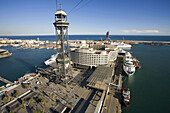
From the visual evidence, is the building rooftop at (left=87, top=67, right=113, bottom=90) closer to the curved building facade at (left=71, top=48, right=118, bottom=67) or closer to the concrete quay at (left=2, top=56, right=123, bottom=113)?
the concrete quay at (left=2, top=56, right=123, bottom=113)

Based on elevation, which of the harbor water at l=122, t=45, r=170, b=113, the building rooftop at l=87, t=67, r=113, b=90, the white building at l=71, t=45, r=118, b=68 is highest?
the white building at l=71, t=45, r=118, b=68

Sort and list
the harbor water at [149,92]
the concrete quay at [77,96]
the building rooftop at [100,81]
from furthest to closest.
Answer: the building rooftop at [100,81] < the harbor water at [149,92] < the concrete quay at [77,96]

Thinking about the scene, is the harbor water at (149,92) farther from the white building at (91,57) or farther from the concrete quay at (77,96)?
the white building at (91,57)

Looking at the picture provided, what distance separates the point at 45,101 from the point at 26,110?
844cm

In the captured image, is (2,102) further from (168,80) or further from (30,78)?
(168,80)

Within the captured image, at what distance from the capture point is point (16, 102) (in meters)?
44.1

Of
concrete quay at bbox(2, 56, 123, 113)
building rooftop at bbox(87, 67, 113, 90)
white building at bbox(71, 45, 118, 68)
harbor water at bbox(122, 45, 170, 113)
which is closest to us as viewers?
concrete quay at bbox(2, 56, 123, 113)

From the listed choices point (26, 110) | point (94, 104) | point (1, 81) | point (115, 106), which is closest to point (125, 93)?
point (115, 106)

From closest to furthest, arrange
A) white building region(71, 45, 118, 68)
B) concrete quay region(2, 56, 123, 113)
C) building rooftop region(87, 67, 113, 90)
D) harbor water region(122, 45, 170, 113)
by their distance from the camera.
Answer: concrete quay region(2, 56, 123, 113)
harbor water region(122, 45, 170, 113)
building rooftop region(87, 67, 113, 90)
white building region(71, 45, 118, 68)

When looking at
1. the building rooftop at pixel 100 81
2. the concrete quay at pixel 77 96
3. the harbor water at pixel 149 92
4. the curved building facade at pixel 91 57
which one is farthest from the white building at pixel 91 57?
the harbor water at pixel 149 92

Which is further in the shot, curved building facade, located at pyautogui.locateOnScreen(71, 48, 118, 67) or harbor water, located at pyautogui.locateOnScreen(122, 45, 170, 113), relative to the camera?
curved building facade, located at pyautogui.locateOnScreen(71, 48, 118, 67)

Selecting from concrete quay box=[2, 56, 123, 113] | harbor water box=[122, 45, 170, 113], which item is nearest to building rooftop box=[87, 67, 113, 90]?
concrete quay box=[2, 56, 123, 113]

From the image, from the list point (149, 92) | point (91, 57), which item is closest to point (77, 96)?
point (91, 57)

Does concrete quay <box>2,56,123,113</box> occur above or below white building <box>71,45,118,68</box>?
below
